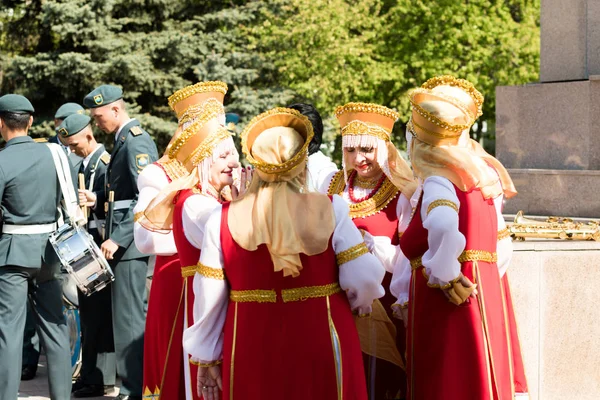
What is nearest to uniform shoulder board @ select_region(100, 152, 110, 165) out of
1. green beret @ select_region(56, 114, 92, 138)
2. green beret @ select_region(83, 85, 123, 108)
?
green beret @ select_region(56, 114, 92, 138)

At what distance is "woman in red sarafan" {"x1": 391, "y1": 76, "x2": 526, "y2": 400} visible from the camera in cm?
578

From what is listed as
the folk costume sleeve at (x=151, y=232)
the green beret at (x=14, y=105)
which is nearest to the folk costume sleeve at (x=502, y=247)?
the folk costume sleeve at (x=151, y=232)

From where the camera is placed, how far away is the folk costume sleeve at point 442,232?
5559mm

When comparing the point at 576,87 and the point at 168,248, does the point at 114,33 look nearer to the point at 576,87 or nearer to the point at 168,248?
the point at 576,87

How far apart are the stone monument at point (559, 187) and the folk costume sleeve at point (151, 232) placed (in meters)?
2.25

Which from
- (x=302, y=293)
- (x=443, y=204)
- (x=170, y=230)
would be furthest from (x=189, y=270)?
(x=443, y=204)

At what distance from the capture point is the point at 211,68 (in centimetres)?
2378

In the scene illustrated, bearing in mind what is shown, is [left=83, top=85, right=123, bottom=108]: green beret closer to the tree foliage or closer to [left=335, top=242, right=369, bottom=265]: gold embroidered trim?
[left=335, top=242, right=369, bottom=265]: gold embroidered trim

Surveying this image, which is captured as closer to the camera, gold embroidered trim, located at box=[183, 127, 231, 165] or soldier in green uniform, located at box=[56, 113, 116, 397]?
gold embroidered trim, located at box=[183, 127, 231, 165]

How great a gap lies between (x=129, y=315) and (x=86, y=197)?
3.35ft

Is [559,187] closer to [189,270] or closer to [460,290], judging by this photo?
[460,290]

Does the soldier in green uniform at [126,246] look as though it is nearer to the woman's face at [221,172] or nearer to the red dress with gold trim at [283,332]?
the woman's face at [221,172]

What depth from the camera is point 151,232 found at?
6840mm

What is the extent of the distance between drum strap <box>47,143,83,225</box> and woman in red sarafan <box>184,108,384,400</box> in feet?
9.76
